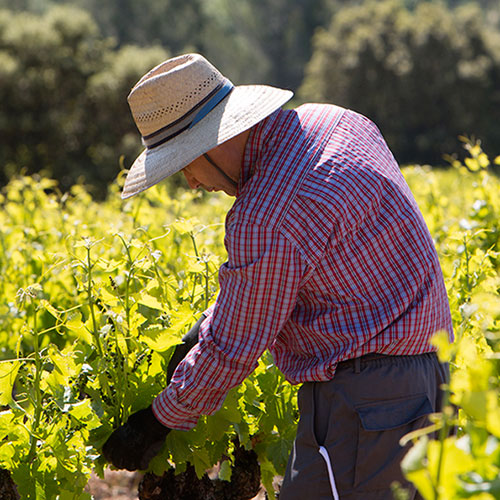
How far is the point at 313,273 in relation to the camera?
184 cm

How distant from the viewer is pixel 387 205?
1.88 meters

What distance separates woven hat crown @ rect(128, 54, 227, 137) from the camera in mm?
1978

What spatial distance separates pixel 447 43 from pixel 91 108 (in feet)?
58.9

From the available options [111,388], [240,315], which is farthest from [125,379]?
[240,315]

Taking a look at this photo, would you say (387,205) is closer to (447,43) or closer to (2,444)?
(2,444)

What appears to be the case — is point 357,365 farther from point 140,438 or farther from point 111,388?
point 111,388

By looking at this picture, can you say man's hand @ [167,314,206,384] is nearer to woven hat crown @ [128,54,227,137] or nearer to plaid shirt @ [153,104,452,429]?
plaid shirt @ [153,104,452,429]


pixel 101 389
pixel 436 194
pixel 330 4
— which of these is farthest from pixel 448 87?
pixel 101 389

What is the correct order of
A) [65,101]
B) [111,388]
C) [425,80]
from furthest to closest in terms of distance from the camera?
1. [425,80]
2. [65,101]
3. [111,388]

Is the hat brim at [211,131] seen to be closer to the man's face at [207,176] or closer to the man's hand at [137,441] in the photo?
the man's face at [207,176]

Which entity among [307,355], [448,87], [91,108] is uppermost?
[307,355]

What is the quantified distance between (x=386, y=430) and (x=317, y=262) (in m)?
0.49

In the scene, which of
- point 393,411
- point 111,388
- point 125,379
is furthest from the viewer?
point 111,388

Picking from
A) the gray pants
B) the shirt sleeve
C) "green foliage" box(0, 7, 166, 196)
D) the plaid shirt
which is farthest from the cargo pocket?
"green foliage" box(0, 7, 166, 196)
